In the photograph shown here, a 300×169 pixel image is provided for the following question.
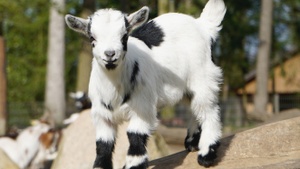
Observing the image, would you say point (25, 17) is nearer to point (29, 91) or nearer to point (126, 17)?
point (29, 91)

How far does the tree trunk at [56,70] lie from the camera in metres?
18.1

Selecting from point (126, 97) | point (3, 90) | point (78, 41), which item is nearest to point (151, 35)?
point (126, 97)

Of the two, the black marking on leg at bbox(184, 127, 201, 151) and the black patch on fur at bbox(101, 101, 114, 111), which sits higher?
the black patch on fur at bbox(101, 101, 114, 111)

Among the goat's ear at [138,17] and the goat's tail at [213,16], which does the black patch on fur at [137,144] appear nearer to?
the goat's ear at [138,17]

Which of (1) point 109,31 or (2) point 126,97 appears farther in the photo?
(2) point 126,97

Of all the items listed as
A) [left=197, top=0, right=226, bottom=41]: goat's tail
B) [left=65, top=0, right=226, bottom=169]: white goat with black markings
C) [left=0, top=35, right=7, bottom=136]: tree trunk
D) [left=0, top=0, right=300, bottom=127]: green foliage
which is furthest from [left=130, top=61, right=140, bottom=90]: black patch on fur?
[left=0, top=0, right=300, bottom=127]: green foliage

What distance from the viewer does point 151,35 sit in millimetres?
6535

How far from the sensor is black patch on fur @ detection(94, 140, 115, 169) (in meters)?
6.20

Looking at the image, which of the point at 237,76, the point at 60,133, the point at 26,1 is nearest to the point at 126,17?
the point at 60,133

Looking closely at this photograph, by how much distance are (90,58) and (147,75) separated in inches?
545

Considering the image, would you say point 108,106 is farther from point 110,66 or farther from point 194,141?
point 194,141

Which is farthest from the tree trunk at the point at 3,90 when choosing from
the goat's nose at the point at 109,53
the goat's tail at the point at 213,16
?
the goat's nose at the point at 109,53

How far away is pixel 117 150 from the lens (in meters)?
8.84

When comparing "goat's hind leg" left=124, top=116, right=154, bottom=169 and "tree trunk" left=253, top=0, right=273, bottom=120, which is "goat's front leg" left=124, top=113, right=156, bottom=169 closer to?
"goat's hind leg" left=124, top=116, right=154, bottom=169
